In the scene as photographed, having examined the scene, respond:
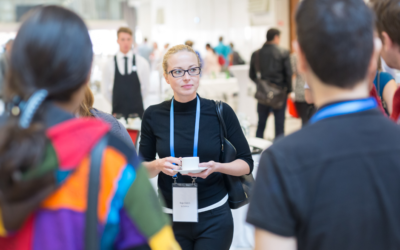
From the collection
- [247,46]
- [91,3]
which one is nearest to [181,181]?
[247,46]

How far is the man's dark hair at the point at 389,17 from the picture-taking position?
103 cm

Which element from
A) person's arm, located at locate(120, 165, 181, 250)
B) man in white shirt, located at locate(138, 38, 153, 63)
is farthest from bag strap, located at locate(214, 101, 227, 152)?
man in white shirt, located at locate(138, 38, 153, 63)

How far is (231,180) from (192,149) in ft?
0.86

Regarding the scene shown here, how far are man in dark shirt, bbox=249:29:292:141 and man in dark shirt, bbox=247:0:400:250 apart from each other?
4791 millimetres

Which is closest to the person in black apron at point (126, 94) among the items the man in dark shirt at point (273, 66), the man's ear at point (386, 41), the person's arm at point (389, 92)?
the man in dark shirt at point (273, 66)

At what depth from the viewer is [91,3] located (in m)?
20.1

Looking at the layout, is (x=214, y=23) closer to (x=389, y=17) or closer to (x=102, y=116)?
(x=102, y=116)

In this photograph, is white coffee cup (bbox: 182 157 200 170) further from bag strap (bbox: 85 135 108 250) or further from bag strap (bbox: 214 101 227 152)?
bag strap (bbox: 85 135 108 250)

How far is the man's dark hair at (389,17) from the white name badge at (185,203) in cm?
107

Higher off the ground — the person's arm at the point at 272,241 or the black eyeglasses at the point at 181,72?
the black eyeglasses at the point at 181,72

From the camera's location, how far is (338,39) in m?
0.77

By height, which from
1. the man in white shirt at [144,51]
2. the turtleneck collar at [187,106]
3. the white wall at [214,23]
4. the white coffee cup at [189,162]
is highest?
the white wall at [214,23]

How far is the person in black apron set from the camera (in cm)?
461

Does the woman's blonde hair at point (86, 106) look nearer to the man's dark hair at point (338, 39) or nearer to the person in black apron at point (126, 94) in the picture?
the man's dark hair at point (338, 39)
